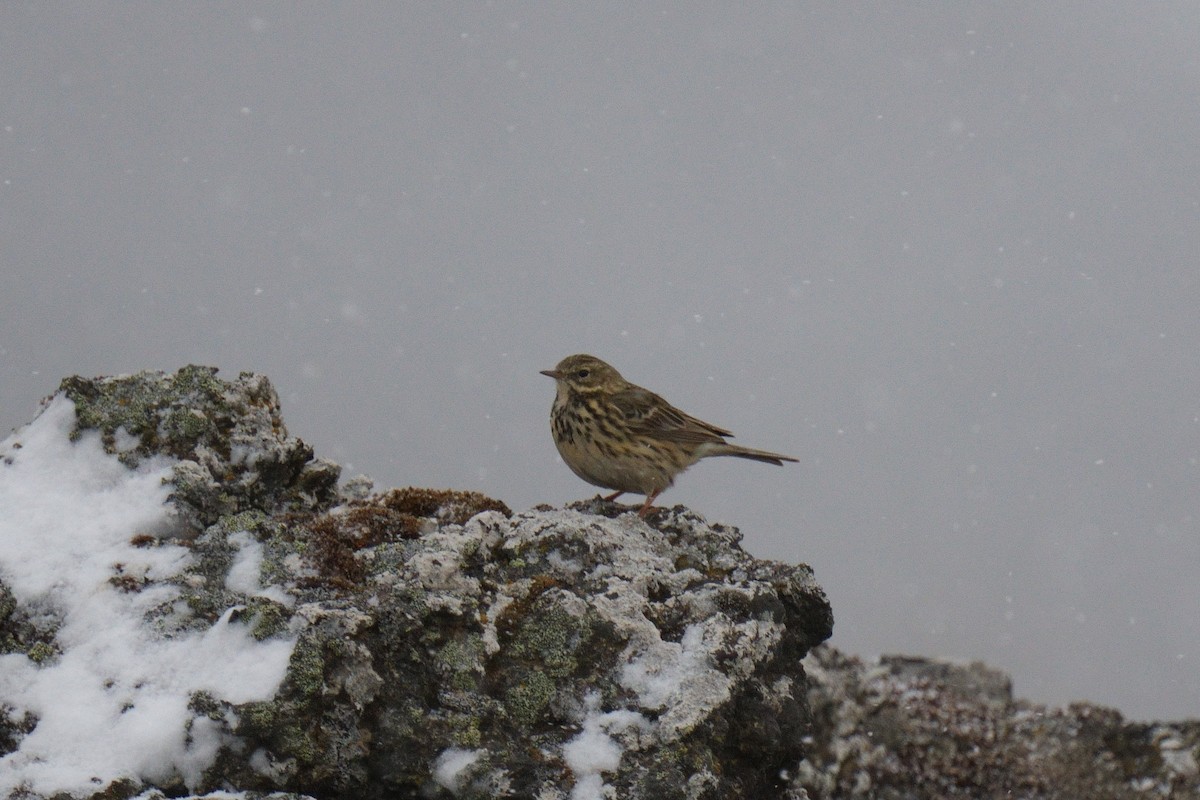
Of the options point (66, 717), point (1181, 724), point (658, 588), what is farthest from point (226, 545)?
point (1181, 724)

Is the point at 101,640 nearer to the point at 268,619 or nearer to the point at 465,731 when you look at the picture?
the point at 268,619

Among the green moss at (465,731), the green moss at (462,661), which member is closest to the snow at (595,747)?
the green moss at (465,731)

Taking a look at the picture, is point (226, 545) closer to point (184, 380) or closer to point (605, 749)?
point (184, 380)

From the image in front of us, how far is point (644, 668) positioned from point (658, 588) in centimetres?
51

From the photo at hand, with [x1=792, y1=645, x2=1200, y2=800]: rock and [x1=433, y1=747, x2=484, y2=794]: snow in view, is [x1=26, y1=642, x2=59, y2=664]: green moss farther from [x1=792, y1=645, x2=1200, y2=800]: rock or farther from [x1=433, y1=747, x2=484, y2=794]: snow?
[x1=792, y1=645, x2=1200, y2=800]: rock

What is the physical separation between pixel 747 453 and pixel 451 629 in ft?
12.7

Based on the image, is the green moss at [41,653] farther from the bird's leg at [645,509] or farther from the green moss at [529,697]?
the bird's leg at [645,509]

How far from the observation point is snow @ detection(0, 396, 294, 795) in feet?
13.1

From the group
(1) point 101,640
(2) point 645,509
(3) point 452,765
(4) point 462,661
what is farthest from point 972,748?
(1) point 101,640

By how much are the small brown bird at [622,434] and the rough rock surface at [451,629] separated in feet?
4.61

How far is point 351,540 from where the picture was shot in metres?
4.96

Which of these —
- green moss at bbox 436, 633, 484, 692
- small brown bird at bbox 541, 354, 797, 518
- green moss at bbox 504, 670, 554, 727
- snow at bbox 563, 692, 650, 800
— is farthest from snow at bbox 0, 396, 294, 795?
small brown bird at bbox 541, 354, 797, 518

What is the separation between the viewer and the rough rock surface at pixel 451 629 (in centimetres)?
414

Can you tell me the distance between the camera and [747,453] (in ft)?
26.3
